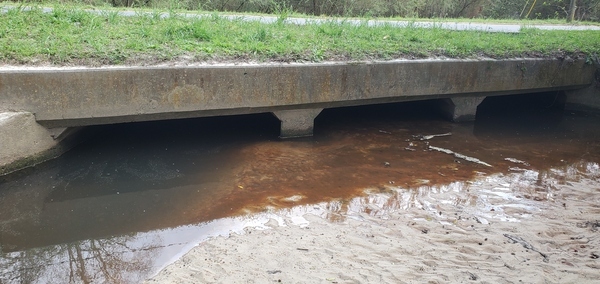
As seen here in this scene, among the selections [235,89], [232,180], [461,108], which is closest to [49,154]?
[232,180]

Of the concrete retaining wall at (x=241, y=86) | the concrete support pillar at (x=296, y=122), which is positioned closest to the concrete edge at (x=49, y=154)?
the concrete retaining wall at (x=241, y=86)

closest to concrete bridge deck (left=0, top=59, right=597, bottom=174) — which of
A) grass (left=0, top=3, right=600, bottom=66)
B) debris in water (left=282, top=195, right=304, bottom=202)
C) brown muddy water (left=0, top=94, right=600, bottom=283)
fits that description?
grass (left=0, top=3, right=600, bottom=66)

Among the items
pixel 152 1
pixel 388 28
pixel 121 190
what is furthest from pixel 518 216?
pixel 152 1

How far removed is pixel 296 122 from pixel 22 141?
3462 mm

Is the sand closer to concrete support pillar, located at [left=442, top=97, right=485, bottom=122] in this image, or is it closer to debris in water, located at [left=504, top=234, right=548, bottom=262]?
debris in water, located at [left=504, top=234, right=548, bottom=262]

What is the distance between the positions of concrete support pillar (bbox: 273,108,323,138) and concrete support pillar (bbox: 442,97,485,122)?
2.68 metres

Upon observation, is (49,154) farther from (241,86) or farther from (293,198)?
(293,198)

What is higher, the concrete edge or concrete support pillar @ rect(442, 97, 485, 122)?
concrete support pillar @ rect(442, 97, 485, 122)

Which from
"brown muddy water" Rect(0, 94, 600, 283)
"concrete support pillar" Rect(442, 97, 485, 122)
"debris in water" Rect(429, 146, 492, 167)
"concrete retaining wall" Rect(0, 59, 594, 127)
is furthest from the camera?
"concrete support pillar" Rect(442, 97, 485, 122)

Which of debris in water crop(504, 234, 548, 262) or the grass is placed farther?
the grass

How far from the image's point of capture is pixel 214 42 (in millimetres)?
6746

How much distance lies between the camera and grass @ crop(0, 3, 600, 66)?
581cm

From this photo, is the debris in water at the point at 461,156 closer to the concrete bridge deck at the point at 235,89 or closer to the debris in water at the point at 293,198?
the concrete bridge deck at the point at 235,89

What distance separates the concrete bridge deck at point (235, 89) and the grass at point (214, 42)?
9.2 inches
